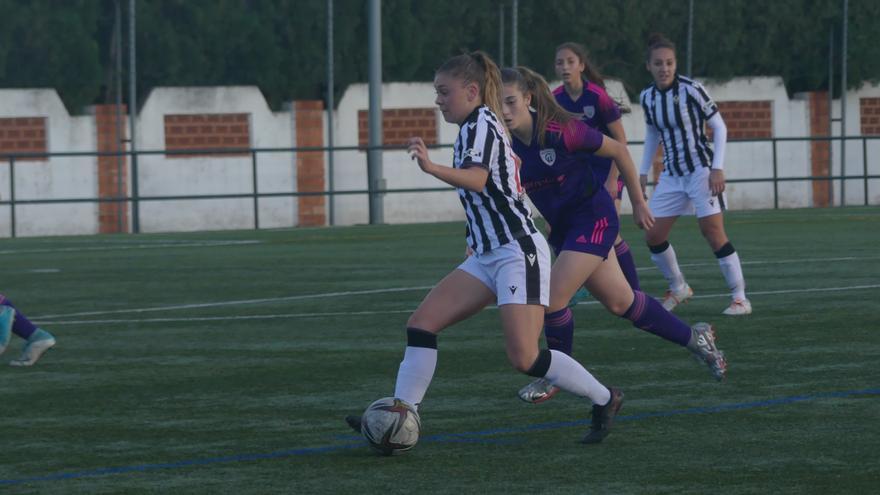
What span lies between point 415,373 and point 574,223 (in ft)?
5.14

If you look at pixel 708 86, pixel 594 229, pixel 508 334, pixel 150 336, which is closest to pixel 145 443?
pixel 508 334

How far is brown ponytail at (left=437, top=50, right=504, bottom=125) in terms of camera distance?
7434mm

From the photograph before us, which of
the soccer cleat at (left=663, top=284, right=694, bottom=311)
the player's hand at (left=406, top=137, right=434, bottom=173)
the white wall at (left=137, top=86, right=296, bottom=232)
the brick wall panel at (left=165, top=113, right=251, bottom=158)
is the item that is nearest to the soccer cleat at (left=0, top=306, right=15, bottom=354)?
the player's hand at (left=406, top=137, right=434, bottom=173)

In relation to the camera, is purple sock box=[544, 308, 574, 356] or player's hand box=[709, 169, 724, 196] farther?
Answer: player's hand box=[709, 169, 724, 196]

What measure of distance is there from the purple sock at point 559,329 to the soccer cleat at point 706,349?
60cm

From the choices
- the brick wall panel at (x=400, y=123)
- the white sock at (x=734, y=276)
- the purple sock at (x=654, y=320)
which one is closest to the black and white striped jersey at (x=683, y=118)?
the white sock at (x=734, y=276)

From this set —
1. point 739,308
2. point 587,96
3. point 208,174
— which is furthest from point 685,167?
point 208,174

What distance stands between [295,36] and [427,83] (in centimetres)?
267

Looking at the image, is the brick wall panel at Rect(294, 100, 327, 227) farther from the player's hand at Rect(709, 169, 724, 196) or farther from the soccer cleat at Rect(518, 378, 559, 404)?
the soccer cleat at Rect(518, 378, 559, 404)

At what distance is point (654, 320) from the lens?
8742 mm

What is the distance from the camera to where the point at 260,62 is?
3419 cm

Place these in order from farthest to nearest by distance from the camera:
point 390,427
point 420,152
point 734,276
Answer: point 734,276 → point 390,427 → point 420,152

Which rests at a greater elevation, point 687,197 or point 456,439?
point 687,197

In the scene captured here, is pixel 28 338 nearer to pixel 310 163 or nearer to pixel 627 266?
pixel 627 266
